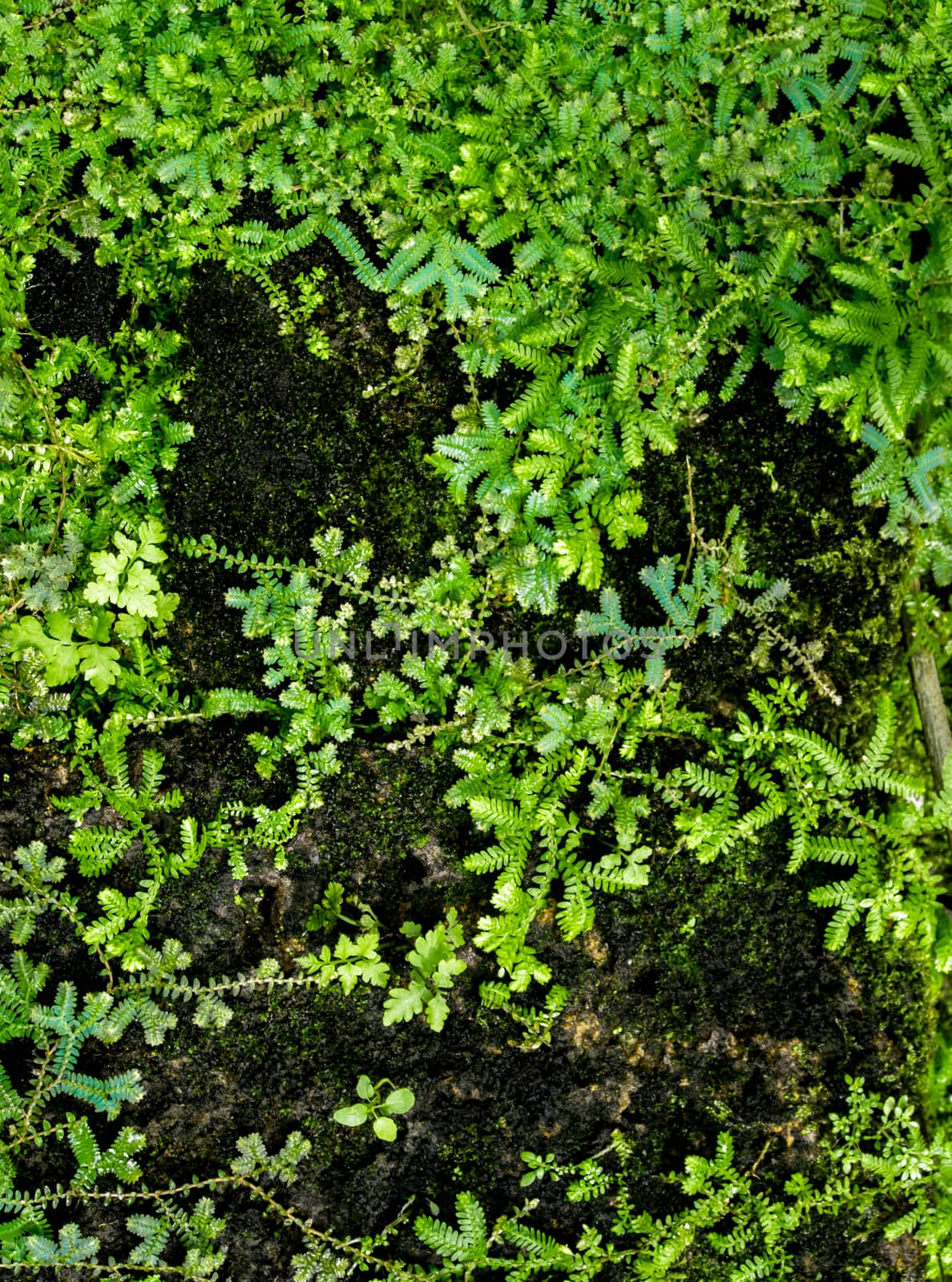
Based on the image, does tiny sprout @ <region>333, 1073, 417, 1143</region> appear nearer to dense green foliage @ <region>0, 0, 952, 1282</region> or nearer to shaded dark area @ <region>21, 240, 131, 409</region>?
dense green foliage @ <region>0, 0, 952, 1282</region>

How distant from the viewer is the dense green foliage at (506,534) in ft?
10.7

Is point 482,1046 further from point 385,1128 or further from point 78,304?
point 78,304

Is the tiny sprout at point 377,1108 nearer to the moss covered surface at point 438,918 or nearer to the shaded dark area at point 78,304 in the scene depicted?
the moss covered surface at point 438,918

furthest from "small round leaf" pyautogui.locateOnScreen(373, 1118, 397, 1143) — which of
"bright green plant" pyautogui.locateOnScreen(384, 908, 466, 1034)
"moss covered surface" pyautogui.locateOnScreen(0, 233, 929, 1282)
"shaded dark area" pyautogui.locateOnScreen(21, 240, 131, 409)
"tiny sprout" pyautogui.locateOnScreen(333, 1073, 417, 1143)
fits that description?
"shaded dark area" pyautogui.locateOnScreen(21, 240, 131, 409)

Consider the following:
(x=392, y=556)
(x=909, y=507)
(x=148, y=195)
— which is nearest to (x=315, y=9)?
(x=148, y=195)

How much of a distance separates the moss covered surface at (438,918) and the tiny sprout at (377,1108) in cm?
6

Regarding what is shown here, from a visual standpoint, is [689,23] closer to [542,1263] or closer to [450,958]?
[450,958]

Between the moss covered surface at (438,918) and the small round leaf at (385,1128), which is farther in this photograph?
the moss covered surface at (438,918)

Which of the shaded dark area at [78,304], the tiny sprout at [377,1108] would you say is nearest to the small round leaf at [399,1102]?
the tiny sprout at [377,1108]

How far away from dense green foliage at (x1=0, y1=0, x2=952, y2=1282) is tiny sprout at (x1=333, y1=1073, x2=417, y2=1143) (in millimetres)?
15

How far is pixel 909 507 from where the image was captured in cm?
331

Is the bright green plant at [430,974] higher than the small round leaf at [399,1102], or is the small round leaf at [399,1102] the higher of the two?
the bright green plant at [430,974]

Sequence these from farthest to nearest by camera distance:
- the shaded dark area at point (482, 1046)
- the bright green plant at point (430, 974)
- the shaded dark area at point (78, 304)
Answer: the shaded dark area at point (78, 304), the shaded dark area at point (482, 1046), the bright green plant at point (430, 974)

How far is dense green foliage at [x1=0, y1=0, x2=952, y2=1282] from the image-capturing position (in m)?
3.25
